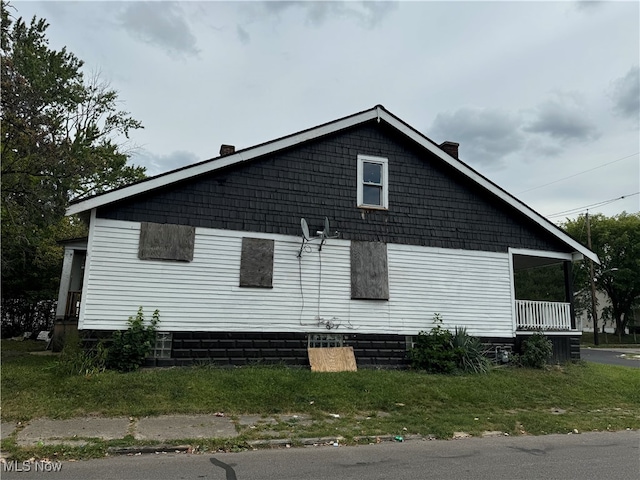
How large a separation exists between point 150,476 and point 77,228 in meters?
24.1

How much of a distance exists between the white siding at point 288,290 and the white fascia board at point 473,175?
1.59m

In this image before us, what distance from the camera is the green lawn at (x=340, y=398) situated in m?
7.95

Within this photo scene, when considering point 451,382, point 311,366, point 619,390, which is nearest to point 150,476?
point 311,366

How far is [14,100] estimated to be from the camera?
11945 millimetres

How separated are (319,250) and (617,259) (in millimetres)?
44577

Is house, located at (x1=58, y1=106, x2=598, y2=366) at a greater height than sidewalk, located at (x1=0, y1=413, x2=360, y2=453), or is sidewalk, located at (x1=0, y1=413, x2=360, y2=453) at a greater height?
house, located at (x1=58, y1=106, x2=598, y2=366)

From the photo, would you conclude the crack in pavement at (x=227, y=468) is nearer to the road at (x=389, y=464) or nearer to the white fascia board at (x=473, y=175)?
→ the road at (x=389, y=464)

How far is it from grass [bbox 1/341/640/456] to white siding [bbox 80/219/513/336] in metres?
1.35

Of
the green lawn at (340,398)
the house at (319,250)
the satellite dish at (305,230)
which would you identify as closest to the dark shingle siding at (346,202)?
the house at (319,250)

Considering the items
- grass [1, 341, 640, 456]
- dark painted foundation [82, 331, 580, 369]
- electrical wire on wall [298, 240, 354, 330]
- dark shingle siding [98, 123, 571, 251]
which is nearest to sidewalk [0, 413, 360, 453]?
grass [1, 341, 640, 456]

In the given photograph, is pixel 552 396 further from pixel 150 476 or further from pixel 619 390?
pixel 150 476

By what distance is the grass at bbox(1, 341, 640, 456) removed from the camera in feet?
25.8

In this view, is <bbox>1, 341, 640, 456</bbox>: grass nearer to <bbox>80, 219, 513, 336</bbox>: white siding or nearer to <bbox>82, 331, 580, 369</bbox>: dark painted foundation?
<bbox>82, 331, 580, 369</bbox>: dark painted foundation

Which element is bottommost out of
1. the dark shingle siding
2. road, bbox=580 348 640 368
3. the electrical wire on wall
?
road, bbox=580 348 640 368
